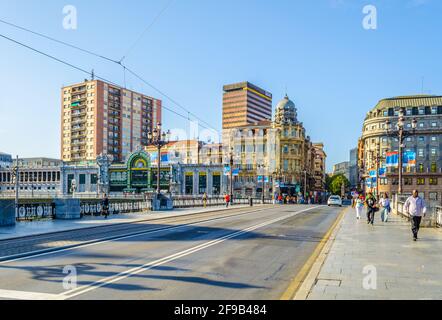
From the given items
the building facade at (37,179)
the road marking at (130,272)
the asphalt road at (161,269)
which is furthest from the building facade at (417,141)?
the building facade at (37,179)

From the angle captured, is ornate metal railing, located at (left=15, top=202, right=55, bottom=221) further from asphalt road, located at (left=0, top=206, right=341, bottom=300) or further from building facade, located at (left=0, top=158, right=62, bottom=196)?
building facade, located at (left=0, top=158, right=62, bottom=196)

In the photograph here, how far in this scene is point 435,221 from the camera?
68.0 feet

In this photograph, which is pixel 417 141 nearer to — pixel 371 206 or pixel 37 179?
pixel 371 206

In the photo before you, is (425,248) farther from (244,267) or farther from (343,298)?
(343,298)

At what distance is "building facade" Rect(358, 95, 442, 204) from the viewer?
256 feet

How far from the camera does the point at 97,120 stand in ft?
369

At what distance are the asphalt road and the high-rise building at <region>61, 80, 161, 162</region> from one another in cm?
9936

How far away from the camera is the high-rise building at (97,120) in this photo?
113m

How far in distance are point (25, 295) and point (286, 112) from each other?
303 feet

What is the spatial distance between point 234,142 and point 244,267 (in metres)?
84.7

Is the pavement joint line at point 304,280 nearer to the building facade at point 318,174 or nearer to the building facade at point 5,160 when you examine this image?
the building facade at point 318,174

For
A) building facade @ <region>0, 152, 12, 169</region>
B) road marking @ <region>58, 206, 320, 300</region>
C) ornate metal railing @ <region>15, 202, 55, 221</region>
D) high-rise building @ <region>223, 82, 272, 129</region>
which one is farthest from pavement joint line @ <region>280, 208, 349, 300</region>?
high-rise building @ <region>223, 82, 272, 129</region>

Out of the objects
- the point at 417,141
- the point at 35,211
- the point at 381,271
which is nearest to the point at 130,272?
the point at 381,271
